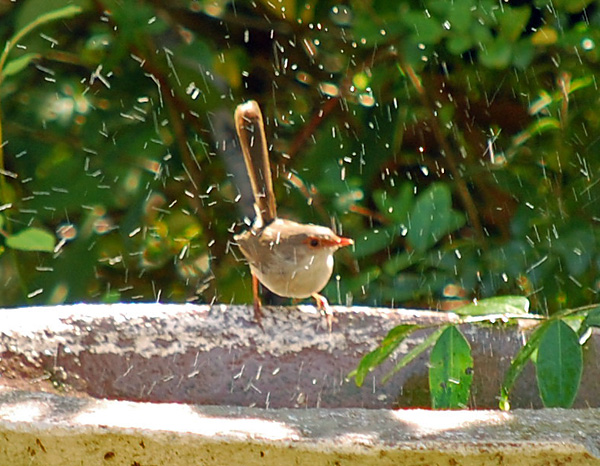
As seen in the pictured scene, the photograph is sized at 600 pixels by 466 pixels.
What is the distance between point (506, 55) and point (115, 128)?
5.05 ft

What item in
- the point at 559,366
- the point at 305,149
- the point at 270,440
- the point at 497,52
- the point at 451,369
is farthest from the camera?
the point at 305,149

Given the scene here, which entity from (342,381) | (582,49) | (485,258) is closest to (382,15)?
(582,49)

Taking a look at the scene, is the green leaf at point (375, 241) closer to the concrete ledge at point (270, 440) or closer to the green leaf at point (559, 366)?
the green leaf at point (559, 366)

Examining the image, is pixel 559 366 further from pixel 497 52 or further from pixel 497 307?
pixel 497 52

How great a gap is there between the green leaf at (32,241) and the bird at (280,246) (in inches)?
26.2

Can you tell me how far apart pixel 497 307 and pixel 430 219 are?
4.72ft

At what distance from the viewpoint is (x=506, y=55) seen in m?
3.38

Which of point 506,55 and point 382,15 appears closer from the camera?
point 506,55

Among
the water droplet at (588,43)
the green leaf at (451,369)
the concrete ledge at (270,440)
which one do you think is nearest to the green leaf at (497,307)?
the green leaf at (451,369)

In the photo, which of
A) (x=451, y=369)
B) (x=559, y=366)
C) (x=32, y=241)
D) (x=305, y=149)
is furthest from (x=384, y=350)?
(x=305, y=149)

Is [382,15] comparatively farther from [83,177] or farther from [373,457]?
[373,457]

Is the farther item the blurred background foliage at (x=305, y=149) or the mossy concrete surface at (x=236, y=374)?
the blurred background foliage at (x=305, y=149)

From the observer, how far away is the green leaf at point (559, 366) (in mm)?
1715

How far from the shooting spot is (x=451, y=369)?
1.86 meters
